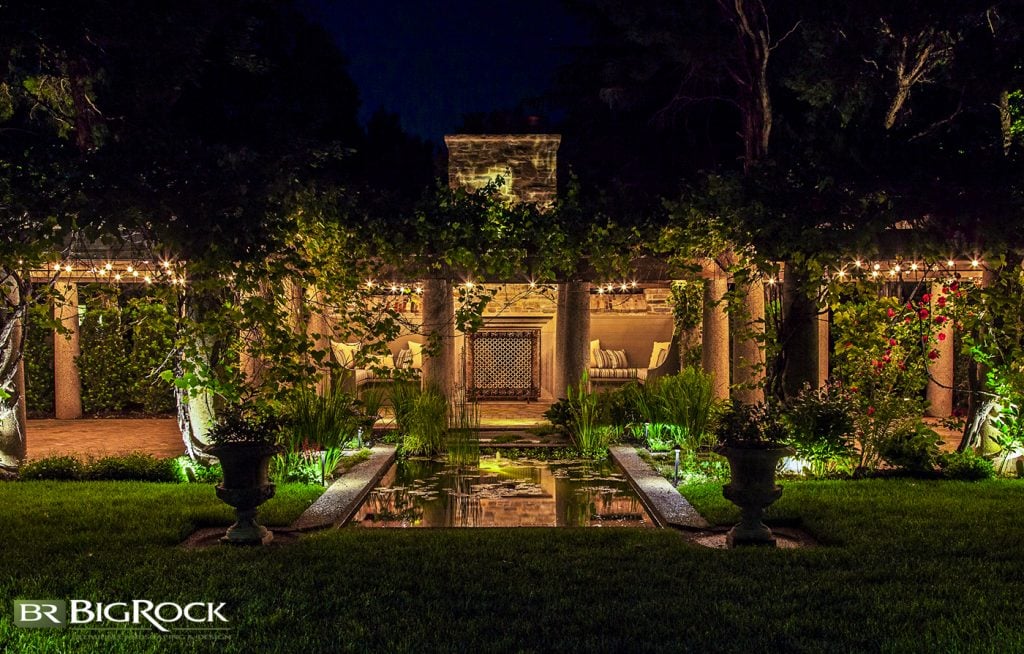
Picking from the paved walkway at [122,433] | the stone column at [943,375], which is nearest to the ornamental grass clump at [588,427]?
the paved walkway at [122,433]

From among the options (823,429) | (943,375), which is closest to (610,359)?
(943,375)

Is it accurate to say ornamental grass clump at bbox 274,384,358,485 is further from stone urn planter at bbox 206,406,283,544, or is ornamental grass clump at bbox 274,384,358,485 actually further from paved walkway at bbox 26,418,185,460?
→ paved walkway at bbox 26,418,185,460

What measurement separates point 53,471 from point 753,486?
20.8 feet

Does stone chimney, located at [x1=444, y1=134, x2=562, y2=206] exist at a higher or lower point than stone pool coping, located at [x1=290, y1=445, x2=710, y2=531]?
higher

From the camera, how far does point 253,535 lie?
5.89 meters

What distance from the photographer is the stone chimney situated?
452 inches

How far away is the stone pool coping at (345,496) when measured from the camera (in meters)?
6.51

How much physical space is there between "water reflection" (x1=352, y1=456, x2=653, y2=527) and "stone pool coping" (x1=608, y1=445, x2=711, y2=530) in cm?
10

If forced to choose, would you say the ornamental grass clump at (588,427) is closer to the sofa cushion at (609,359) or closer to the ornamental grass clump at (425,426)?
the ornamental grass clump at (425,426)

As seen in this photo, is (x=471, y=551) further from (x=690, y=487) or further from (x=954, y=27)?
(x=954, y=27)

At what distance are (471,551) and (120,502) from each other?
3.30 meters

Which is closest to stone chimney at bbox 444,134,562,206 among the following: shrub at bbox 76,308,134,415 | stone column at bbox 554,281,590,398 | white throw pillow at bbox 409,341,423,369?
stone column at bbox 554,281,590,398

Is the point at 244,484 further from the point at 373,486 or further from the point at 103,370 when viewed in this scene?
the point at 103,370

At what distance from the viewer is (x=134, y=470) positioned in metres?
8.43
